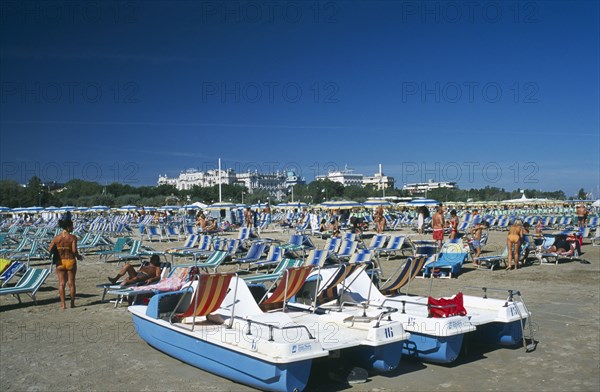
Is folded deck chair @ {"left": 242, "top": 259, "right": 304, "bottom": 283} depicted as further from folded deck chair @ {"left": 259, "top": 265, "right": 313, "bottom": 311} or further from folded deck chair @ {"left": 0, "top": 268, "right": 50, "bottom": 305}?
folded deck chair @ {"left": 0, "top": 268, "right": 50, "bottom": 305}

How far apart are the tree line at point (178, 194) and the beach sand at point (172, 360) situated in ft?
219

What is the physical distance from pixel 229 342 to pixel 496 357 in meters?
3.31

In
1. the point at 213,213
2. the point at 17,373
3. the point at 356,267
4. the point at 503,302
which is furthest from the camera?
A: the point at 213,213

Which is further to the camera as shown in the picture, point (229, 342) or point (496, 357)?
point (496, 357)

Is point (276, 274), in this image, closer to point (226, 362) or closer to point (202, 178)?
point (226, 362)

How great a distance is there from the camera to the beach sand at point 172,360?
5.59 meters

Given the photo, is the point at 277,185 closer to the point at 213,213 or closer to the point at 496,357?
the point at 213,213

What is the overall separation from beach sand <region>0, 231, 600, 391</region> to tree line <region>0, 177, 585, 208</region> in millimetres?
66702

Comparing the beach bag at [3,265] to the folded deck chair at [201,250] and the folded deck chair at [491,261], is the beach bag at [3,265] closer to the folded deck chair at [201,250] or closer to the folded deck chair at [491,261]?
the folded deck chair at [201,250]

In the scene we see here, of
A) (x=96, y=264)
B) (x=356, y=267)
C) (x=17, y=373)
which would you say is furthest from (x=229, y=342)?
(x=96, y=264)

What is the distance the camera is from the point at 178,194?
104750mm

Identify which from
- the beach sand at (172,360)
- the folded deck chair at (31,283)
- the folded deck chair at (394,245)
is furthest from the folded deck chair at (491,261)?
the folded deck chair at (31,283)

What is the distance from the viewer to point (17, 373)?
5.95m

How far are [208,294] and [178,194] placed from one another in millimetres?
101225
